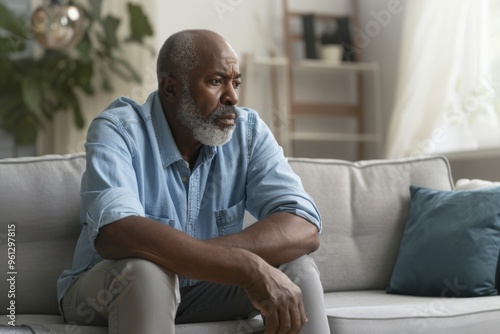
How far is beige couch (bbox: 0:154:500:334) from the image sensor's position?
1986 mm

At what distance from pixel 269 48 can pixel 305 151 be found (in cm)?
74

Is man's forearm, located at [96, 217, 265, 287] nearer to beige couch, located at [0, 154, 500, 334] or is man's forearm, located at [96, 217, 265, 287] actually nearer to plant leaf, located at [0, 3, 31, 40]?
beige couch, located at [0, 154, 500, 334]

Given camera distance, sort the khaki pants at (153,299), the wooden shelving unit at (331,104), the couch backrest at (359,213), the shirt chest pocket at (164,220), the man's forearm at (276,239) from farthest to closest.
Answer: the wooden shelving unit at (331,104), the couch backrest at (359,213), the shirt chest pocket at (164,220), the man's forearm at (276,239), the khaki pants at (153,299)

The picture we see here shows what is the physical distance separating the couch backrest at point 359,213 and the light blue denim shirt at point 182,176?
445 mm

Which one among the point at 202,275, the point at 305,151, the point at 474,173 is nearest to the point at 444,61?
the point at 474,173

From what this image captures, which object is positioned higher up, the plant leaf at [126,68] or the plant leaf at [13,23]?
the plant leaf at [13,23]

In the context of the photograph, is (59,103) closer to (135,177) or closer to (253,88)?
(253,88)

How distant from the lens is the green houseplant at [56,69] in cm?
476

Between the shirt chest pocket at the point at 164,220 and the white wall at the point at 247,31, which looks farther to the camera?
the white wall at the point at 247,31

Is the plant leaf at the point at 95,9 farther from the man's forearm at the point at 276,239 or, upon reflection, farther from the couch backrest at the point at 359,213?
the man's forearm at the point at 276,239

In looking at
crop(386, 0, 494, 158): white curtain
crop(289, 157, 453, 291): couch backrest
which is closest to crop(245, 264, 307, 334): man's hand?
crop(289, 157, 453, 291): couch backrest

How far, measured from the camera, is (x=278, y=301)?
1.61m

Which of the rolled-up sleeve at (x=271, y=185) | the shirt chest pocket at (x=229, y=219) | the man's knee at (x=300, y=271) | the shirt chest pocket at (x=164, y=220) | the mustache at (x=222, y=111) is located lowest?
the man's knee at (x=300, y=271)

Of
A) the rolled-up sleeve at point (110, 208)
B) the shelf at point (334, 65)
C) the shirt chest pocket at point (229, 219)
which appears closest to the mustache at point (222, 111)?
the shirt chest pocket at point (229, 219)
